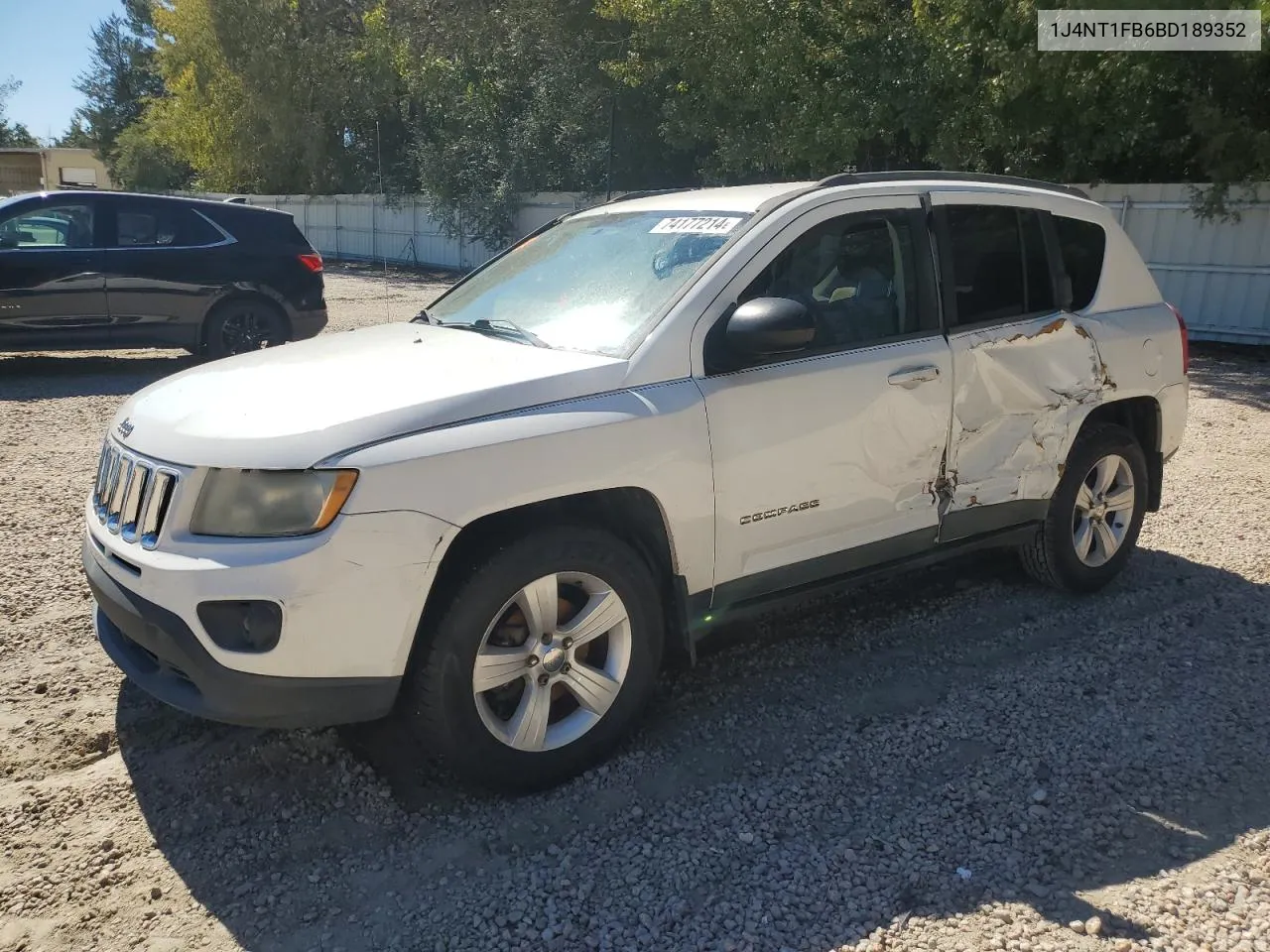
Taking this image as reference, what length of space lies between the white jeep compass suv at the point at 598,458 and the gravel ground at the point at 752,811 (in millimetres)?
359

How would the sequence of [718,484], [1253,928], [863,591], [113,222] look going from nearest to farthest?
[1253,928] → [718,484] → [863,591] → [113,222]

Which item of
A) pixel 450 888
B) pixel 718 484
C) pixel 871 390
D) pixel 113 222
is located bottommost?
pixel 450 888

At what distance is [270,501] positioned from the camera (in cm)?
282

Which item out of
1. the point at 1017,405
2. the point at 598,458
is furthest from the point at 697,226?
the point at 1017,405

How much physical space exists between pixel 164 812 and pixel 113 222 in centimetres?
833

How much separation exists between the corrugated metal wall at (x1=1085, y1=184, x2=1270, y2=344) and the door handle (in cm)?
1128

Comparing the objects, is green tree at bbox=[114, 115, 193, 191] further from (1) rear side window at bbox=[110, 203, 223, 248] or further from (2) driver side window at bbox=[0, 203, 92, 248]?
(2) driver side window at bbox=[0, 203, 92, 248]

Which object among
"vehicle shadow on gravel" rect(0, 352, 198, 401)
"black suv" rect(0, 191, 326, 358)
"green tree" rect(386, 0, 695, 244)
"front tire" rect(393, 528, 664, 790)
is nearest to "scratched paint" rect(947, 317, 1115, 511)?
"front tire" rect(393, 528, 664, 790)

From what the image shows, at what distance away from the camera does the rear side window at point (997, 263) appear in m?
4.25

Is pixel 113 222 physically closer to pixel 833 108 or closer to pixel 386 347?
pixel 386 347

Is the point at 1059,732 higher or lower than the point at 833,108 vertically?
lower

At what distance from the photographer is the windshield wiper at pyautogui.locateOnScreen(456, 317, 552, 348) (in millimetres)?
3662

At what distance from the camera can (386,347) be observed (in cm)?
376

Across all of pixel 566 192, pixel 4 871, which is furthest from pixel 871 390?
pixel 566 192
